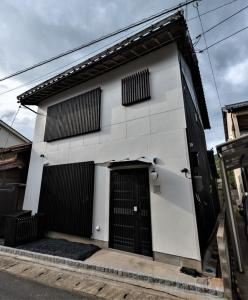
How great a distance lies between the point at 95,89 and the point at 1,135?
1224 cm

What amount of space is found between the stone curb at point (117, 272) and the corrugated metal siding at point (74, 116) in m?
4.27

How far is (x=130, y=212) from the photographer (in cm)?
516

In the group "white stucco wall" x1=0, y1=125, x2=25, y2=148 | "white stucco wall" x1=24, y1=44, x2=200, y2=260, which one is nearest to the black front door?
"white stucco wall" x1=24, y1=44, x2=200, y2=260

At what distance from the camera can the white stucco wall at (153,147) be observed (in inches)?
172

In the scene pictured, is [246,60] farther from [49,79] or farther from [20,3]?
[49,79]

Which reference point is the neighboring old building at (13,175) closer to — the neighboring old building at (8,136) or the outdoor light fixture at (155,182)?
the outdoor light fixture at (155,182)

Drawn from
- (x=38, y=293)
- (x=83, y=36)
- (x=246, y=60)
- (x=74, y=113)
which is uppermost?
(x=83, y=36)

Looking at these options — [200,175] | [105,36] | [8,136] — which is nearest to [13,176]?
[105,36]

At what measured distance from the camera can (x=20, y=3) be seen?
4.53 m

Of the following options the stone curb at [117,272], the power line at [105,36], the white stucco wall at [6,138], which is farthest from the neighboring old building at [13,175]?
the white stucco wall at [6,138]

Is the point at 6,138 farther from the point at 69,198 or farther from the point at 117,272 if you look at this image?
the point at 117,272

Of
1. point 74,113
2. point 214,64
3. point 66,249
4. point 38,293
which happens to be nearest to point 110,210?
point 66,249

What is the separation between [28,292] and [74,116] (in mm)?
5966

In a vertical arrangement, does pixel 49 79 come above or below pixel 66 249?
above
